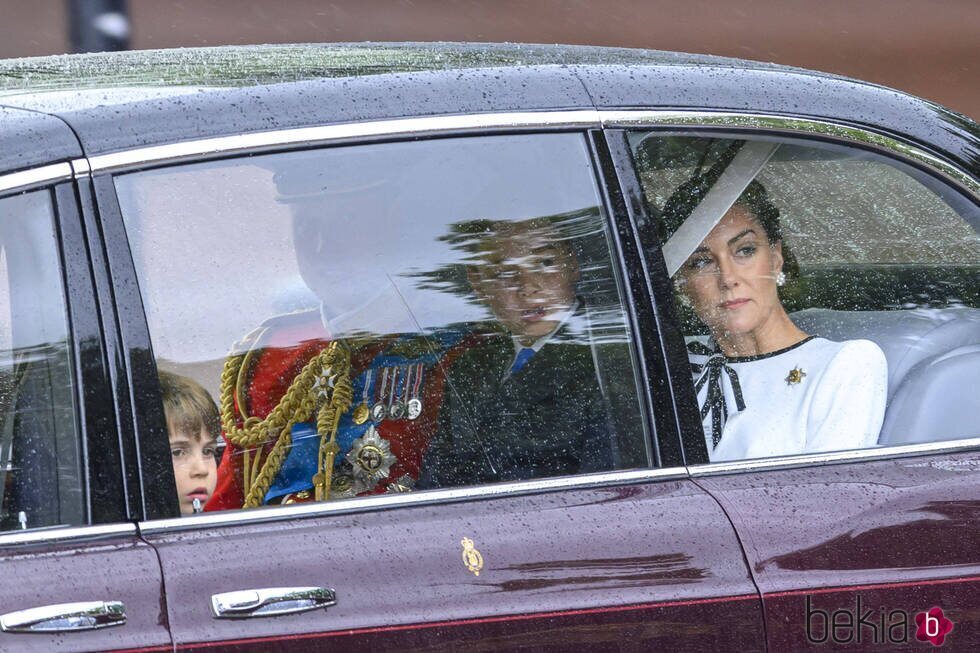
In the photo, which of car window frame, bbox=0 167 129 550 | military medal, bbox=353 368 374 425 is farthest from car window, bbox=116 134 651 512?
car window frame, bbox=0 167 129 550

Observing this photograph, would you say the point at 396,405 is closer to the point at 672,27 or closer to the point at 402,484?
the point at 402,484

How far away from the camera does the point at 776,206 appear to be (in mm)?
2318

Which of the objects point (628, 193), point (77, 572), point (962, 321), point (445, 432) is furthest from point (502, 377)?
point (962, 321)

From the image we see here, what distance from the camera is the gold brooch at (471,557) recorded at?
74.9 inches

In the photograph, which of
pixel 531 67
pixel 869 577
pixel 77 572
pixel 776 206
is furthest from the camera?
pixel 776 206

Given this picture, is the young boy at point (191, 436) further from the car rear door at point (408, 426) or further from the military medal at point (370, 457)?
the military medal at point (370, 457)

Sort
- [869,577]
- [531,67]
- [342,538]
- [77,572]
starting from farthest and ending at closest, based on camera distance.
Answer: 1. [531,67]
2. [869,577]
3. [342,538]
4. [77,572]

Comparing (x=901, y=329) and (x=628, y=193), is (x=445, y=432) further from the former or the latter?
(x=901, y=329)

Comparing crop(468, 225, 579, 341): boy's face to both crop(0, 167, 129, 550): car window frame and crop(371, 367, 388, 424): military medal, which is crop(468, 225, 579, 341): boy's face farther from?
crop(0, 167, 129, 550): car window frame

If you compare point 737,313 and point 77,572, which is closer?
point 77,572

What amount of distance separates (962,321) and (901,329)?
0.10m

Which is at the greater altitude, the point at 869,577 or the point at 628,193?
the point at 628,193

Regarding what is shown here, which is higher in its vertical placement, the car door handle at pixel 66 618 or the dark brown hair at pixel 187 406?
the dark brown hair at pixel 187 406

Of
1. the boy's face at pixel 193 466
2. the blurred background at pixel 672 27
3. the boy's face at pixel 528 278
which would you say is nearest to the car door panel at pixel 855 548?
the boy's face at pixel 528 278
